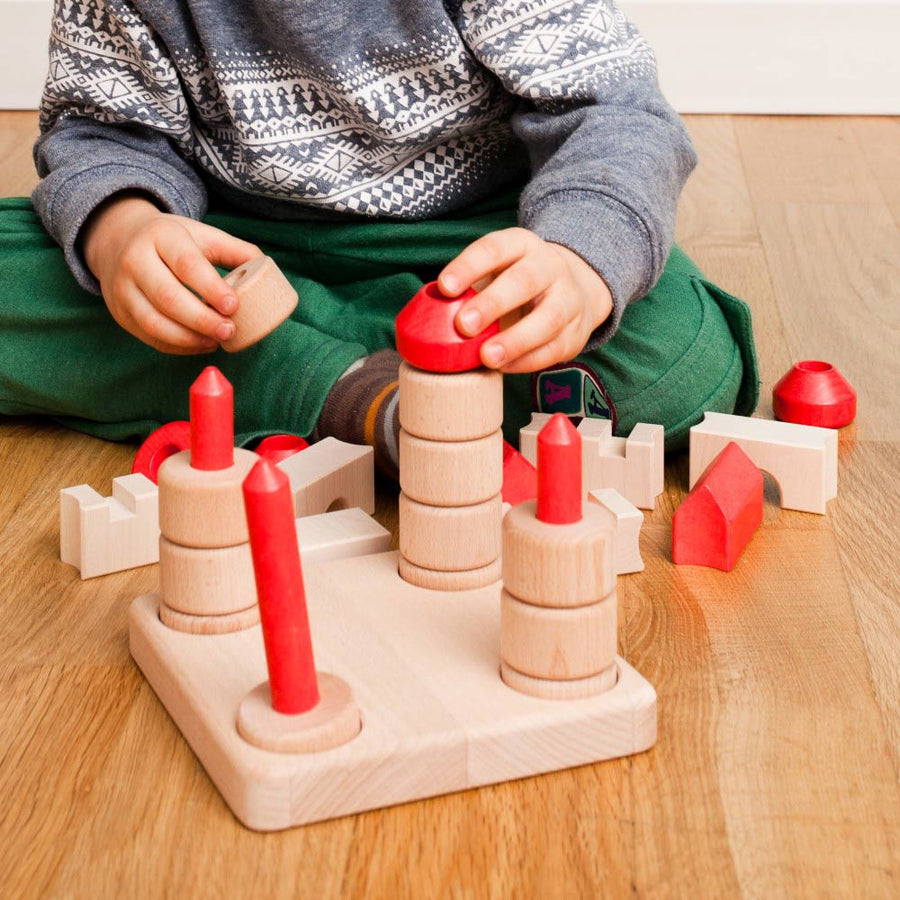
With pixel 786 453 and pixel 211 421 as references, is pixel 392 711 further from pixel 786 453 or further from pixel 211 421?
pixel 786 453

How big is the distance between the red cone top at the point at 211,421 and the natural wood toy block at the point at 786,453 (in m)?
0.42

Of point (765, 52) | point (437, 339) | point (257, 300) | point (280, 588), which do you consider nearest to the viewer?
point (280, 588)

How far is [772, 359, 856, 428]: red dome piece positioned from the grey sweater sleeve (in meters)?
0.19

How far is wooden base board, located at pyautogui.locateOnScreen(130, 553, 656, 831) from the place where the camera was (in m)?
0.60

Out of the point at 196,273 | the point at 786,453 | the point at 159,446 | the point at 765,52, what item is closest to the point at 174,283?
the point at 196,273

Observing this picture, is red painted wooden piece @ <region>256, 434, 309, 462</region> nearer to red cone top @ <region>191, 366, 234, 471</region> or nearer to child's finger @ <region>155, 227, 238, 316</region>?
child's finger @ <region>155, 227, 238, 316</region>

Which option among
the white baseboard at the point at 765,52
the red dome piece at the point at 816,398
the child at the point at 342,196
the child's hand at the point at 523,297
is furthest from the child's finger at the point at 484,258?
the white baseboard at the point at 765,52

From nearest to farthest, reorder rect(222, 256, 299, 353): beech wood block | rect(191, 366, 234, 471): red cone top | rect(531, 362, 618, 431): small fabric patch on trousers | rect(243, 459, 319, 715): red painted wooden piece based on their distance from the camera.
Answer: rect(243, 459, 319, 715): red painted wooden piece, rect(191, 366, 234, 471): red cone top, rect(222, 256, 299, 353): beech wood block, rect(531, 362, 618, 431): small fabric patch on trousers

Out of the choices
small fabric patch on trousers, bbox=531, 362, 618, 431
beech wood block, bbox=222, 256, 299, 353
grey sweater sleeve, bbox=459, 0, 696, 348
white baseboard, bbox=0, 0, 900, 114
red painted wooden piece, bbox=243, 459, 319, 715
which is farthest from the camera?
white baseboard, bbox=0, 0, 900, 114

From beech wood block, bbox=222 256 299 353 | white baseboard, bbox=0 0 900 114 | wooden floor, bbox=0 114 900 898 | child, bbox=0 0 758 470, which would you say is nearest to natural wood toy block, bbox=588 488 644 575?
wooden floor, bbox=0 114 900 898

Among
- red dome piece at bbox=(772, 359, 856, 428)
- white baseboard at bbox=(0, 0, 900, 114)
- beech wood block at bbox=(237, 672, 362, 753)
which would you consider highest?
beech wood block at bbox=(237, 672, 362, 753)

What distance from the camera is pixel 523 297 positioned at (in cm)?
76

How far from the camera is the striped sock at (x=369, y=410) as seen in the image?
96 cm

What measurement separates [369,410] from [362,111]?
0.85 feet
